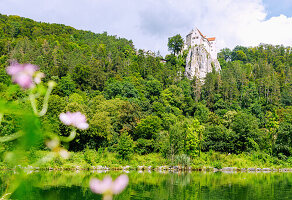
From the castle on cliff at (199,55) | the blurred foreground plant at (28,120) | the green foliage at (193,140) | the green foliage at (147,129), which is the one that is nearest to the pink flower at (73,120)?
the blurred foreground plant at (28,120)

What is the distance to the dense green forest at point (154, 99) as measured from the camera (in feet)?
115

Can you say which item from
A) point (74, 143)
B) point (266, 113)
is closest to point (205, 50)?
point (266, 113)

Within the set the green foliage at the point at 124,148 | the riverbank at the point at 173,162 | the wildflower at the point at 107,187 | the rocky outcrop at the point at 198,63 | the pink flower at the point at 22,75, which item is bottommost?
the riverbank at the point at 173,162

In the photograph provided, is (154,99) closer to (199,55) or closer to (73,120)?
(199,55)

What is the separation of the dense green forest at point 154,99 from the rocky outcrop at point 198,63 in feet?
10.3

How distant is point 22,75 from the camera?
892mm

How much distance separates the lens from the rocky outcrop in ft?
237

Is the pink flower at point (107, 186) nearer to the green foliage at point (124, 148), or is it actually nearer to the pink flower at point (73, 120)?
the pink flower at point (73, 120)

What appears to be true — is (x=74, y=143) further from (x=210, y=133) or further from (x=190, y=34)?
(x=190, y=34)

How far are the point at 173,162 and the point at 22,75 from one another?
111ft

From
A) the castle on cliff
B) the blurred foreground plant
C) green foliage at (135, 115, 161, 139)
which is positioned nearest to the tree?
the castle on cliff

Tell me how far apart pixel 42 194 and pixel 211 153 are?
26.2m

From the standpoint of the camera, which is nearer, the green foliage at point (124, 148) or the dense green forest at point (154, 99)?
the green foliage at point (124, 148)

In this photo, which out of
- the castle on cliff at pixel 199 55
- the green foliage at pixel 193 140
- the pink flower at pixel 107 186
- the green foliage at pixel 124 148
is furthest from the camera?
the castle on cliff at pixel 199 55
